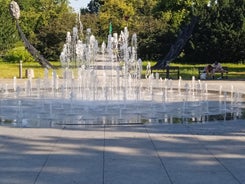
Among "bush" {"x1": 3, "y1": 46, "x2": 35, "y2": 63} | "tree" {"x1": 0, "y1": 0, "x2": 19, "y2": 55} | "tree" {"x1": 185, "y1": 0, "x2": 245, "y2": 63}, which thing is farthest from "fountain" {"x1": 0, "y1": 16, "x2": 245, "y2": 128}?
"tree" {"x1": 0, "y1": 0, "x2": 19, "y2": 55}

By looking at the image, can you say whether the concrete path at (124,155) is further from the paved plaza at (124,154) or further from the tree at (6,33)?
the tree at (6,33)

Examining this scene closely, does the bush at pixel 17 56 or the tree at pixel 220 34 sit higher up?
the tree at pixel 220 34

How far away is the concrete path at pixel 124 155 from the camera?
18.6 feet

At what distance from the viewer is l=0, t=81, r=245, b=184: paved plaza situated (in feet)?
18.6

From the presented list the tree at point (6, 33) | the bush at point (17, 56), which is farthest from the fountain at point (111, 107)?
the tree at point (6, 33)

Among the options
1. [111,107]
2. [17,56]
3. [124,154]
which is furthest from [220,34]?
[124,154]

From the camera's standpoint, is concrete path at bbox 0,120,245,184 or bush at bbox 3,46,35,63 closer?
concrete path at bbox 0,120,245,184

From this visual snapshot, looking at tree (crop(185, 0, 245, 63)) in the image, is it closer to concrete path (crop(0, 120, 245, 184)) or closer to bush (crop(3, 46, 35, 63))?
bush (crop(3, 46, 35, 63))

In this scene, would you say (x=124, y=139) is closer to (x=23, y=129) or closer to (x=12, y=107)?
(x=23, y=129)

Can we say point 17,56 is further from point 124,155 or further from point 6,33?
point 124,155

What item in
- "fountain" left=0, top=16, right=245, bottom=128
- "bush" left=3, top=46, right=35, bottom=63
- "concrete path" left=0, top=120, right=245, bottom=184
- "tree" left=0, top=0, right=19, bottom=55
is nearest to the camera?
"concrete path" left=0, top=120, right=245, bottom=184

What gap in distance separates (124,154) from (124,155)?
0.19ft

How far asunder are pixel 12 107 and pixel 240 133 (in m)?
6.36

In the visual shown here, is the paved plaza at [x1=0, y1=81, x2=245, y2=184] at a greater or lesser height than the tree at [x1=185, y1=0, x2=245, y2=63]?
lesser
